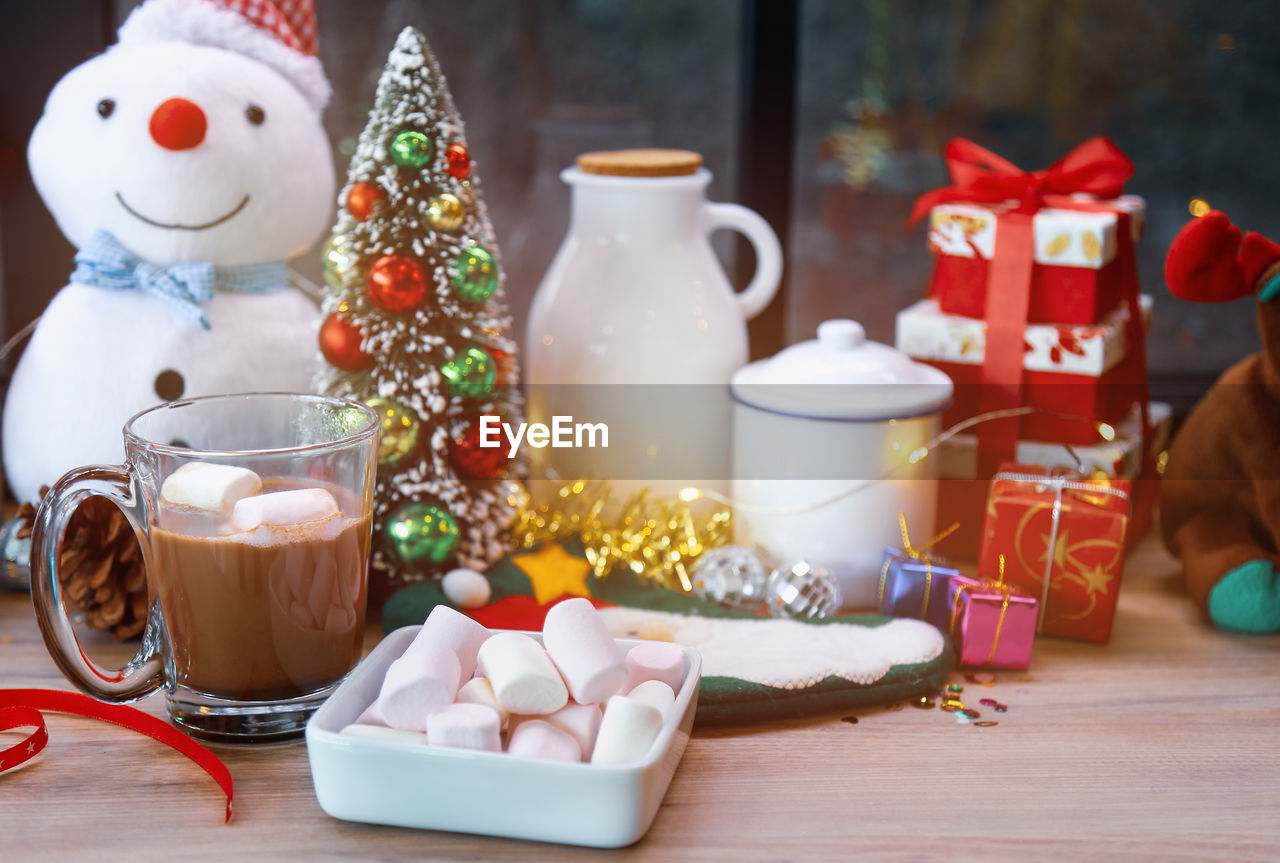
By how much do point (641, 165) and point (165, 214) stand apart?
385mm

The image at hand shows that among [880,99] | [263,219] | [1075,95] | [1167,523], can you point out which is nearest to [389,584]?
[263,219]

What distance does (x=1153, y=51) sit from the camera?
1446 millimetres

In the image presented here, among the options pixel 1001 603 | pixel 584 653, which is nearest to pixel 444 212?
pixel 584 653

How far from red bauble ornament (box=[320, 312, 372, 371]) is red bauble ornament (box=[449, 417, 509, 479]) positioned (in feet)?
0.32

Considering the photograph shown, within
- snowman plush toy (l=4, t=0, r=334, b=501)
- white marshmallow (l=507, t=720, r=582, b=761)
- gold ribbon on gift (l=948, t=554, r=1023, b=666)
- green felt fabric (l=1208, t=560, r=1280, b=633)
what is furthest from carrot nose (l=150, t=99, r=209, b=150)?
green felt fabric (l=1208, t=560, r=1280, b=633)

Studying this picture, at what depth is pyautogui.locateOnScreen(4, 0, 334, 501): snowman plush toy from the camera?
927 mm

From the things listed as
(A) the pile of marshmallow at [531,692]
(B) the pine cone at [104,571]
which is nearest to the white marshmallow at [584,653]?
(A) the pile of marshmallow at [531,692]

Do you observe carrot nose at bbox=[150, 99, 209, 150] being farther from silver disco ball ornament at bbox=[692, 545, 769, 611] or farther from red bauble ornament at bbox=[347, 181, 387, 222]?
silver disco ball ornament at bbox=[692, 545, 769, 611]

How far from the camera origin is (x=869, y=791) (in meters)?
0.69

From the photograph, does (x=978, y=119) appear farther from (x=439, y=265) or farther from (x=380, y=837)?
(x=380, y=837)

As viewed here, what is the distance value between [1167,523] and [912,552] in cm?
29

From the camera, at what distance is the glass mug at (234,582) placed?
2.26 ft

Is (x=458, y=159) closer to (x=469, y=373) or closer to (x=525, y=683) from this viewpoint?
(x=469, y=373)

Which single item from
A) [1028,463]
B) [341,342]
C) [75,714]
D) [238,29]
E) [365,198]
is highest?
[238,29]
